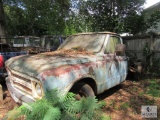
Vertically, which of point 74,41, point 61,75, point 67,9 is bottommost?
point 61,75

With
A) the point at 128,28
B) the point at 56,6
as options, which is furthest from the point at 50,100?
the point at 56,6

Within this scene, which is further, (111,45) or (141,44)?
(141,44)

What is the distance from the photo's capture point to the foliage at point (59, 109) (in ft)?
6.45

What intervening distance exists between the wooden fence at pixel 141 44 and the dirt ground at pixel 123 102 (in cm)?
259

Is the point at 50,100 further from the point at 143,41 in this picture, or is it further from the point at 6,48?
the point at 143,41

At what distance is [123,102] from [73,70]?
2057 mm

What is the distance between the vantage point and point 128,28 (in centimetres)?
1000

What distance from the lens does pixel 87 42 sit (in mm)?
4434

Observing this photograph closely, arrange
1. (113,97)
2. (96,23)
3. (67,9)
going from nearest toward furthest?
(113,97)
(96,23)
(67,9)

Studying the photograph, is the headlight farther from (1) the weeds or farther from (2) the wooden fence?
(2) the wooden fence

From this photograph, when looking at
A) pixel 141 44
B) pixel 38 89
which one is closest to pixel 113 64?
pixel 38 89

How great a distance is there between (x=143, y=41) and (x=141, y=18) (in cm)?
251

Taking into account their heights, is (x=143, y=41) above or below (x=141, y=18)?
below

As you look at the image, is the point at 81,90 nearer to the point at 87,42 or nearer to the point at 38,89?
the point at 38,89
